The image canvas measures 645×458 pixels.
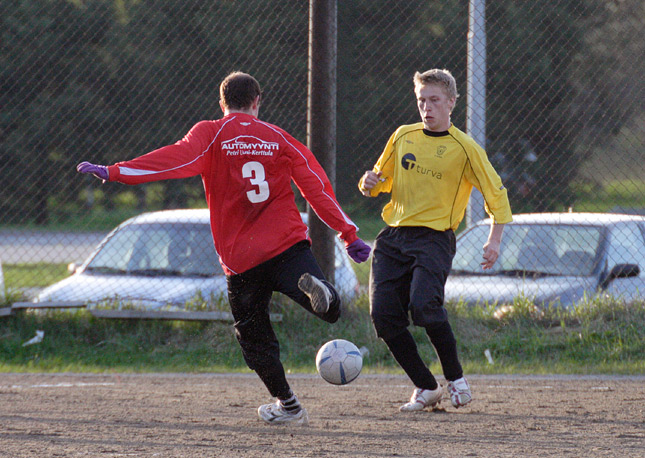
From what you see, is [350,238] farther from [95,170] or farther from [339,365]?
[95,170]

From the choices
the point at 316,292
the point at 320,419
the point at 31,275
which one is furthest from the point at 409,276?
the point at 31,275

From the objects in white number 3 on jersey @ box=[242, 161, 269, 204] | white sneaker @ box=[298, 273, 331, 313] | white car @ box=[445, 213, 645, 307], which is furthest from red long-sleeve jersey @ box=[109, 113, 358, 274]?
white car @ box=[445, 213, 645, 307]

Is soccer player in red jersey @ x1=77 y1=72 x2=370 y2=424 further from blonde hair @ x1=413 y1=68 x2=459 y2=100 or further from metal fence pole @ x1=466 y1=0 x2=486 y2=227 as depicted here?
metal fence pole @ x1=466 y1=0 x2=486 y2=227

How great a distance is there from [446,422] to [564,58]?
669 cm

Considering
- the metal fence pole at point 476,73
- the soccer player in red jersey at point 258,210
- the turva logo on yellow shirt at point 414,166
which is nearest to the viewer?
the soccer player in red jersey at point 258,210

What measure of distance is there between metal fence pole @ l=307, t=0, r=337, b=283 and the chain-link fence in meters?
0.52

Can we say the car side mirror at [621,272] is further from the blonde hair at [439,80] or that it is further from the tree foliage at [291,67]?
the blonde hair at [439,80]

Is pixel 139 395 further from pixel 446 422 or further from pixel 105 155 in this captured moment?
pixel 105 155

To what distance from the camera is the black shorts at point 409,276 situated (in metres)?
4.79

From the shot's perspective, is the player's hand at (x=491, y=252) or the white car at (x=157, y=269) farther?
the white car at (x=157, y=269)

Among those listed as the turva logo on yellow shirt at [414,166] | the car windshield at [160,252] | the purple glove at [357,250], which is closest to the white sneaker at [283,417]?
the purple glove at [357,250]

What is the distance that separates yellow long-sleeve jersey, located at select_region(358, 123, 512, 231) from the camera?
484 cm

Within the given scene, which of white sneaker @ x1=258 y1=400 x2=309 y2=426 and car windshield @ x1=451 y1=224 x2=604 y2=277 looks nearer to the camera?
white sneaker @ x1=258 y1=400 x2=309 y2=426

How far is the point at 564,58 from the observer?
10227 mm
